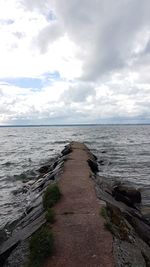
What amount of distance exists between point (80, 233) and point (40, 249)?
4.23ft

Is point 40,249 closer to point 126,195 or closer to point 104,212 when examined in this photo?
point 104,212

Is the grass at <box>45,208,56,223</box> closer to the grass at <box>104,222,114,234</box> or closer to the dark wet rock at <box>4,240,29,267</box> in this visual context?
the dark wet rock at <box>4,240,29,267</box>

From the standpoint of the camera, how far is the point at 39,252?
673 cm

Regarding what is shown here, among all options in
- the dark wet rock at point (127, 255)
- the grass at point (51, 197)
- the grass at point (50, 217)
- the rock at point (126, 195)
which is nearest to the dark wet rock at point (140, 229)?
the dark wet rock at point (127, 255)

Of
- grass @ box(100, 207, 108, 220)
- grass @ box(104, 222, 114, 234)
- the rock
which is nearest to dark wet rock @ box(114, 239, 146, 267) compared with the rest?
grass @ box(104, 222, 114, 234)

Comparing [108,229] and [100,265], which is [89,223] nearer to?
[108,229]

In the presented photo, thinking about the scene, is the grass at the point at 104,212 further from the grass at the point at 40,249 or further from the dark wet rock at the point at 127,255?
the grass at the point at 40,249

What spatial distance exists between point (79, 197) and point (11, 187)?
10882mm

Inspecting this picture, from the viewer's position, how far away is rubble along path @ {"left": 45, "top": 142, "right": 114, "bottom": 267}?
6.54 meters

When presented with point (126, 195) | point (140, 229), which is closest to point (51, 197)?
point (140, 229)

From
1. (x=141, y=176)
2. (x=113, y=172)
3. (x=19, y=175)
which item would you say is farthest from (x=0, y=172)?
(x=141, y=176)

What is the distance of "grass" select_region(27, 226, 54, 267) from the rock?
7.06m

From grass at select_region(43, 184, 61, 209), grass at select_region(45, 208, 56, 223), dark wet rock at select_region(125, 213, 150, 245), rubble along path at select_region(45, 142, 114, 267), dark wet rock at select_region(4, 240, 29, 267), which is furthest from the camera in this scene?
grass at select_region(43, 184, 61, 209)

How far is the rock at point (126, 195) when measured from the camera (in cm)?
1396
